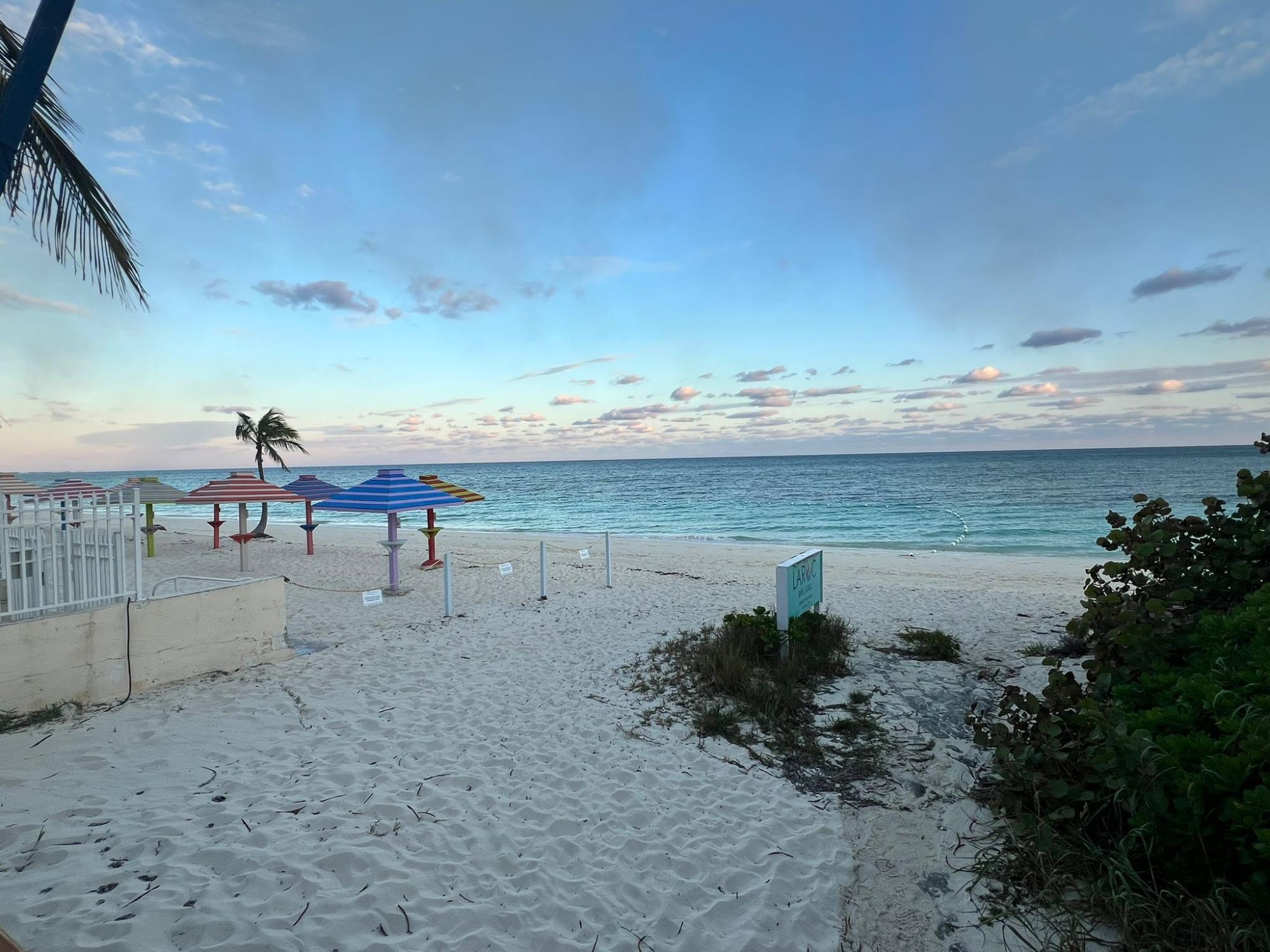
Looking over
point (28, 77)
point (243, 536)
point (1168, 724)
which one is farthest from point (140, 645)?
point (243, 536)

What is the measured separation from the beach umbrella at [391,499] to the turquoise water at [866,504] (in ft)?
48.0

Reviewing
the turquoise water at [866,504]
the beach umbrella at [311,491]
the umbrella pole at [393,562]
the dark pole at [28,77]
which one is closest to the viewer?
the dark pole at [28,77]

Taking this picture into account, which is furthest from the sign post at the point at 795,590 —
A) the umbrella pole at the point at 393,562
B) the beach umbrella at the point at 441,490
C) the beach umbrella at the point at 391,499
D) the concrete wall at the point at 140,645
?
the beach umbrella at the point at 441,490

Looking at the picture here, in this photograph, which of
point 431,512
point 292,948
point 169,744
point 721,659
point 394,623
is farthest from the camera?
point 431,512

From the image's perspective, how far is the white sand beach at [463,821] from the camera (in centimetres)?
299

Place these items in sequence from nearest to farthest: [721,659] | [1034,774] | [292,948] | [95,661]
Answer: [292,948]
[1034,774]
[95,661]
[721,659]

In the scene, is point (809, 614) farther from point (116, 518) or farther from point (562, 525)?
point (562, 525)

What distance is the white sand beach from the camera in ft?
9.81

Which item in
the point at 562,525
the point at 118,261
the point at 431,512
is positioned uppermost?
the point at 118,261

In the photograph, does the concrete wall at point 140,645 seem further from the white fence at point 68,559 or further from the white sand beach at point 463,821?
the white sand beach at point 463,821

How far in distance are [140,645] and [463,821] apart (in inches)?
173

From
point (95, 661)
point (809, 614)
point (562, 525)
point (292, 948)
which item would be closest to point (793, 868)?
point (292, 948)

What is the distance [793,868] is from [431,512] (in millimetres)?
13899

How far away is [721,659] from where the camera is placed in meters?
6.73
